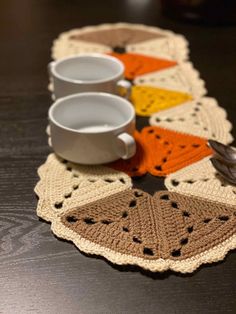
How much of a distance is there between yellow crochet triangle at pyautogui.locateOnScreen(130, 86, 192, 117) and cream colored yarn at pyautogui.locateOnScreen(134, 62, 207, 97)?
17mm

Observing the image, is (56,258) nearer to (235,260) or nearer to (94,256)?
(94,256)

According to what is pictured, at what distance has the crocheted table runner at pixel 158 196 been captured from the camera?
521 mm

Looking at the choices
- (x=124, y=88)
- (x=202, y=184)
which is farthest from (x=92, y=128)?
(x=202, y=184)

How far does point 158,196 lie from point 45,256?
15cm

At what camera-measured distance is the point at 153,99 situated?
82cm

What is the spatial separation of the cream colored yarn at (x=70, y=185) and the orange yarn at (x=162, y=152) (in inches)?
1.0

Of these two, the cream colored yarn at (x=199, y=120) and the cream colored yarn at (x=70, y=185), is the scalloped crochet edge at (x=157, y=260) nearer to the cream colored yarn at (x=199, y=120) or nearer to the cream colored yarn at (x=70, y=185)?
the cream colored yarn at (x=70, y=185)

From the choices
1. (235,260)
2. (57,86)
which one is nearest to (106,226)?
(235,260)

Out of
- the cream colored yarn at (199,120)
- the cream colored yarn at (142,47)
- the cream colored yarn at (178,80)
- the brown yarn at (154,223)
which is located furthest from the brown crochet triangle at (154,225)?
the cream colored yarn at (142,47)

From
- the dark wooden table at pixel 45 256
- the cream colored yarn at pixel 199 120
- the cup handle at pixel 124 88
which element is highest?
the cup handle at pixel 124 88

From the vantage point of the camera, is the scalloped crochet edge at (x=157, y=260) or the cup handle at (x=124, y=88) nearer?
the scalloped crochet edge at (x=157, y=260)

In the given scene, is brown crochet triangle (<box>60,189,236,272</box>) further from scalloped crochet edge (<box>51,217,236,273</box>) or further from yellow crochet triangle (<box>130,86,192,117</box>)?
yellow crochet triangle (<box>130,86,192,117</box>)

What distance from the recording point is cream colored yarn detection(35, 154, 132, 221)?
0.58 meters

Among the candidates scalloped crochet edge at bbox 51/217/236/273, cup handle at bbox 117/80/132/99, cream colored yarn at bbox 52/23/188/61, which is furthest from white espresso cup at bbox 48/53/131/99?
scalloped crochet edge at bbox 51/217/236/273
